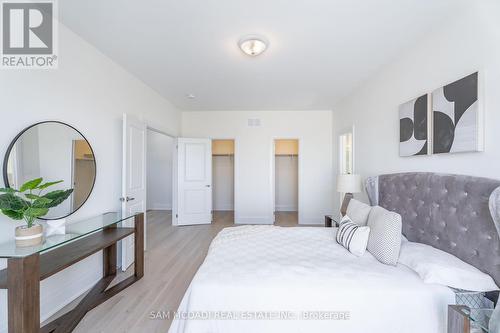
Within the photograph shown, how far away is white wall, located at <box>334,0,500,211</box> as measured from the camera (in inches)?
56.4

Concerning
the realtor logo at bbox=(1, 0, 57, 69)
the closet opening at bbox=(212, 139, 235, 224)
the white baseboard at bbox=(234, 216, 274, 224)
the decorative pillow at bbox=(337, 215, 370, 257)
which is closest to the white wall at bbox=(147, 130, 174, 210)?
the closet opening at bbox=(212, 139, 235, 224)

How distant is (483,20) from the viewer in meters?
1.49

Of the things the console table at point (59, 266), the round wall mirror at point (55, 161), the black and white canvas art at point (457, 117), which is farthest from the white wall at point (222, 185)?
the black and white canvas art at point (457, 117)

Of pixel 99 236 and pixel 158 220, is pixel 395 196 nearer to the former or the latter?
pixel 99 236

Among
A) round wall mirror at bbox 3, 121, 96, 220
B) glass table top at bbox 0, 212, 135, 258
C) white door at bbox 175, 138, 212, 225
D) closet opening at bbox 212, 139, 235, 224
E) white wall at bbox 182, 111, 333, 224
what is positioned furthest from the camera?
closet opening at bbox 212, 139, 235, 224

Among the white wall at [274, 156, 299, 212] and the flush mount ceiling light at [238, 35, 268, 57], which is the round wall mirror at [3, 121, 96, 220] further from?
the white wall at [274, 156, 299, 212]

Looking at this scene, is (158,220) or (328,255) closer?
(328,255)

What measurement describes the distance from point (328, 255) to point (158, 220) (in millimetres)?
4530

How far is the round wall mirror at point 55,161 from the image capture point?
161 centimetres

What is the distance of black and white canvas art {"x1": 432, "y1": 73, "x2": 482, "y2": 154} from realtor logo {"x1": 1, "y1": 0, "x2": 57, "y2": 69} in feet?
11.0

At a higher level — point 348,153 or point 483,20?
point 483,20

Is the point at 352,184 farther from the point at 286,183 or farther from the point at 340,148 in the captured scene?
the point at 286,183

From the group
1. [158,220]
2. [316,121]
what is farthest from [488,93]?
[158,220]

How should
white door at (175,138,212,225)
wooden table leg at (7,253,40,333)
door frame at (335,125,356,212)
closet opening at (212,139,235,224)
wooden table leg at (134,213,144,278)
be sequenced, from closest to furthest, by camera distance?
wooden table leg at (7,253,40,333)
wooden table leg at (134,213,144,278)
door frame at (335,125,356,212)
white door at (175,138,212,225)
closet opening at (212,139,235,224)
